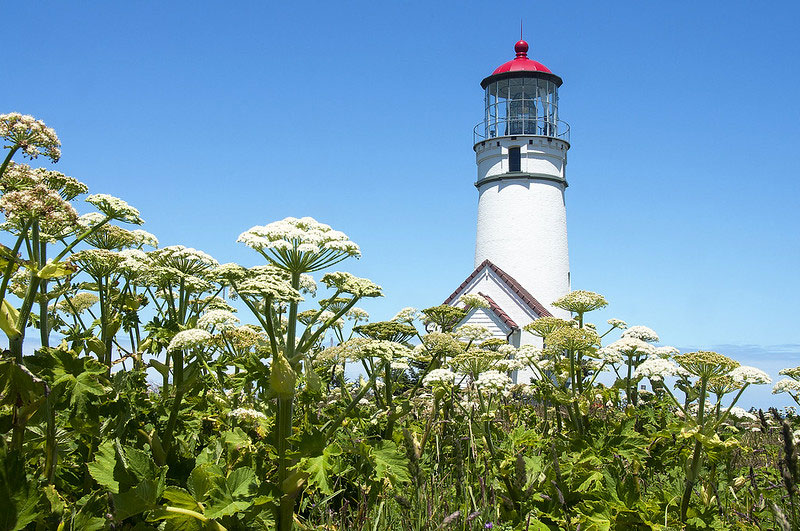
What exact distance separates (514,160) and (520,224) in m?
3.73

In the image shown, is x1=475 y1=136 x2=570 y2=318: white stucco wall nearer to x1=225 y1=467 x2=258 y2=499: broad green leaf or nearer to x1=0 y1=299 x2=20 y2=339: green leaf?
x1=225 y1=467 x2=258 y2=499: broad green leaf

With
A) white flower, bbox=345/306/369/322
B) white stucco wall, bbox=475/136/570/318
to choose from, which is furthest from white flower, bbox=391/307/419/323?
white stucco wall, bbox=475/136/570/318

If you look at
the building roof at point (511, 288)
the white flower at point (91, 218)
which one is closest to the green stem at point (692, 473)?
the white flower at point (91, 218)

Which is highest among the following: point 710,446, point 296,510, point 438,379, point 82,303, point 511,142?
point 511,142

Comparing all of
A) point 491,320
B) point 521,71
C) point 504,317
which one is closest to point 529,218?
point 504,317

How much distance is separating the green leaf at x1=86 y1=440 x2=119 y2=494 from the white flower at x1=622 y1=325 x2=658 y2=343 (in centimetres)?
475

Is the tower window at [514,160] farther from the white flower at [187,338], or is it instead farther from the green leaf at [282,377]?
the green leaf at [282,377]

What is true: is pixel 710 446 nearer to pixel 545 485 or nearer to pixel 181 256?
pixel 545 485

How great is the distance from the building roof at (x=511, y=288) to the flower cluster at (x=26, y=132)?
2957 cm

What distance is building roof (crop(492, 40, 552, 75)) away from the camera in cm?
3866

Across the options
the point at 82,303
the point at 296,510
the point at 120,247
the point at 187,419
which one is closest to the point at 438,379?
the point at 296,510

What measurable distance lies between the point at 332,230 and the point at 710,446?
9.20ft

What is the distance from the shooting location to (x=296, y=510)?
4.75m

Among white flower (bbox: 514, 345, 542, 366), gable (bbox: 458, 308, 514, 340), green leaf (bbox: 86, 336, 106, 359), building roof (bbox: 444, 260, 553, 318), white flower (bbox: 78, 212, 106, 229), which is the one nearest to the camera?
green leaf (bbox: 86, 336, 106, 359)
